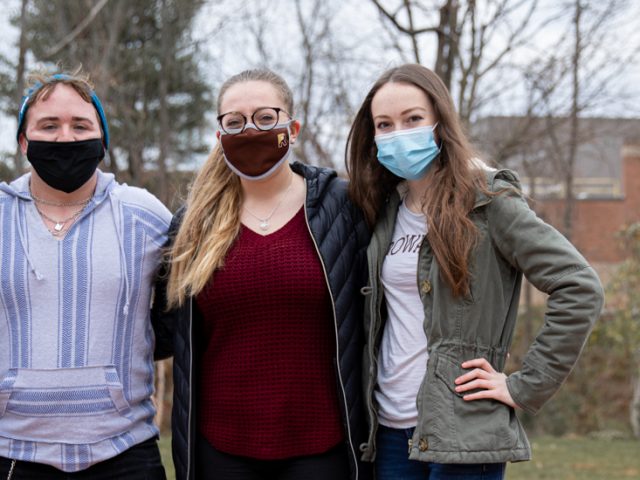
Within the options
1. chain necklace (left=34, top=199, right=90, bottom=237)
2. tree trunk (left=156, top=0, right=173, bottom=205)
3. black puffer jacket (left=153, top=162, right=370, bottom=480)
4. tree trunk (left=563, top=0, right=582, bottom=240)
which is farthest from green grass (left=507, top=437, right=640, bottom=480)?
chain necklace (left=34, top=199, right=90, bottom=237)

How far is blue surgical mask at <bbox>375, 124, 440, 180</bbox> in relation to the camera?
3221 mm

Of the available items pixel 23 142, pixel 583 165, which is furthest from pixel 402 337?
pixel 583 165

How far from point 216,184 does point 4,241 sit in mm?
871

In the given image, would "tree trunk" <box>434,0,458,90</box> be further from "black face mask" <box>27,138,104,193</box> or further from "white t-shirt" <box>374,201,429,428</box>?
"black face mask" <box>27,138,104,193</box>

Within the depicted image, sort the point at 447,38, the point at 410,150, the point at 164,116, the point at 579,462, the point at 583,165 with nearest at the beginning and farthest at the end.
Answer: the point at 410,150
the point at 447,38
the point at 579,462
the point at 164,116
the point at 583,165

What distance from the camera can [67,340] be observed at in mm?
3117

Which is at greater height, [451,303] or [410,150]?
[410,150]

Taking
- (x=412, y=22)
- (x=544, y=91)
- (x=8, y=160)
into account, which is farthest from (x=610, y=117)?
(x=8, y=160)

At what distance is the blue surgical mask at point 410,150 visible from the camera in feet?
10.6

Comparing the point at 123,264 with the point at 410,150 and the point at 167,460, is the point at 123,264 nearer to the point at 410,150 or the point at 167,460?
the point at 410,150

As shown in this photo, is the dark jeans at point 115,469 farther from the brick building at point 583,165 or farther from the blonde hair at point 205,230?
the brick building at point 583,165

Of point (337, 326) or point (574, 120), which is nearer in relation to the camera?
point (337, 326)

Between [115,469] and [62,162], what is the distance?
1176 millimetres

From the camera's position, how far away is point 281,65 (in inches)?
481
